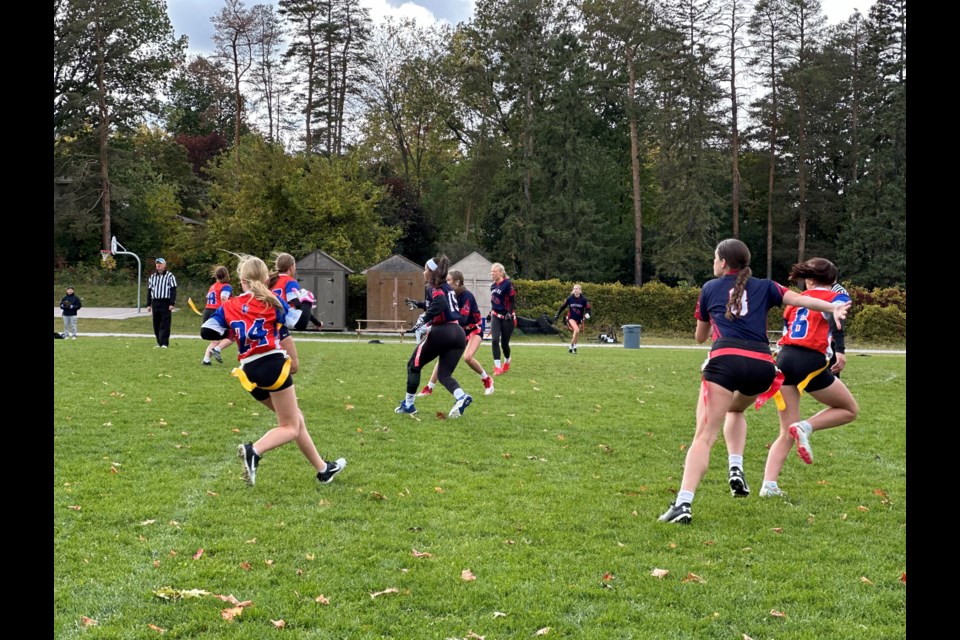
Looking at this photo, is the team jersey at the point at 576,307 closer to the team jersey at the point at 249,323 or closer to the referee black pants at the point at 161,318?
the referee black pants at the point at 161,318

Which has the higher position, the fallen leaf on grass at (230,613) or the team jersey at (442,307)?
the team jersey at (442,307)

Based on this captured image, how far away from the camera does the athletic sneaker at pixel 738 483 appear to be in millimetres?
6133

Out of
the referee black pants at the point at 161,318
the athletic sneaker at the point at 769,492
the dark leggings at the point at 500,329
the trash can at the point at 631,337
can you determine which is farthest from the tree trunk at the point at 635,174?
the athletic sneaker at the point at 769,492

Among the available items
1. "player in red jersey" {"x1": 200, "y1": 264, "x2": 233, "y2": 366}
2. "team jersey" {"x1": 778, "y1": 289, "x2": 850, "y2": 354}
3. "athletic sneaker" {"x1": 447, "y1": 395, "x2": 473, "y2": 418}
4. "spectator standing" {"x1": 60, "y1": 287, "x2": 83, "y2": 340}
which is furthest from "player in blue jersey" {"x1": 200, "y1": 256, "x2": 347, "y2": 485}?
"spectator standing" {"x1": 60, "y1": 287, "x2": 83, "y2": 340}

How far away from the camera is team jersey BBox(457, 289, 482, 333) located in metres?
10.8

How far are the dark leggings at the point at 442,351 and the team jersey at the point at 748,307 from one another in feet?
14.4

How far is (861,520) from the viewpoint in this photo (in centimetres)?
568

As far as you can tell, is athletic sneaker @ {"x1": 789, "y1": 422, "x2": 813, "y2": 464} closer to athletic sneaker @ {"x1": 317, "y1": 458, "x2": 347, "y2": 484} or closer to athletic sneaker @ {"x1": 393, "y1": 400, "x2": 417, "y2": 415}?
athletic sneaker @ {"x1": 317, "y1": 458, "x2": 347, "y2": 484}

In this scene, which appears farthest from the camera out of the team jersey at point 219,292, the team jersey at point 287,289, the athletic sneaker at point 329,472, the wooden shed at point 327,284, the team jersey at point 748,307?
the wooden shed at point 327,284

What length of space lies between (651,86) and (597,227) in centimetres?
924

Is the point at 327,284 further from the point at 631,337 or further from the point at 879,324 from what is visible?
the point at 879,324

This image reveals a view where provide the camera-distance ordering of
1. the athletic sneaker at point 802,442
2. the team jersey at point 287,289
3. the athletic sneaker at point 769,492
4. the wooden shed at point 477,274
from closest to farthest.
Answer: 1. the athletic sneaker at point 802,442
2. the athletic sneaker at point 769,492
3. the team jersey at point 287,289
4. the wooden shed at point 477,274
